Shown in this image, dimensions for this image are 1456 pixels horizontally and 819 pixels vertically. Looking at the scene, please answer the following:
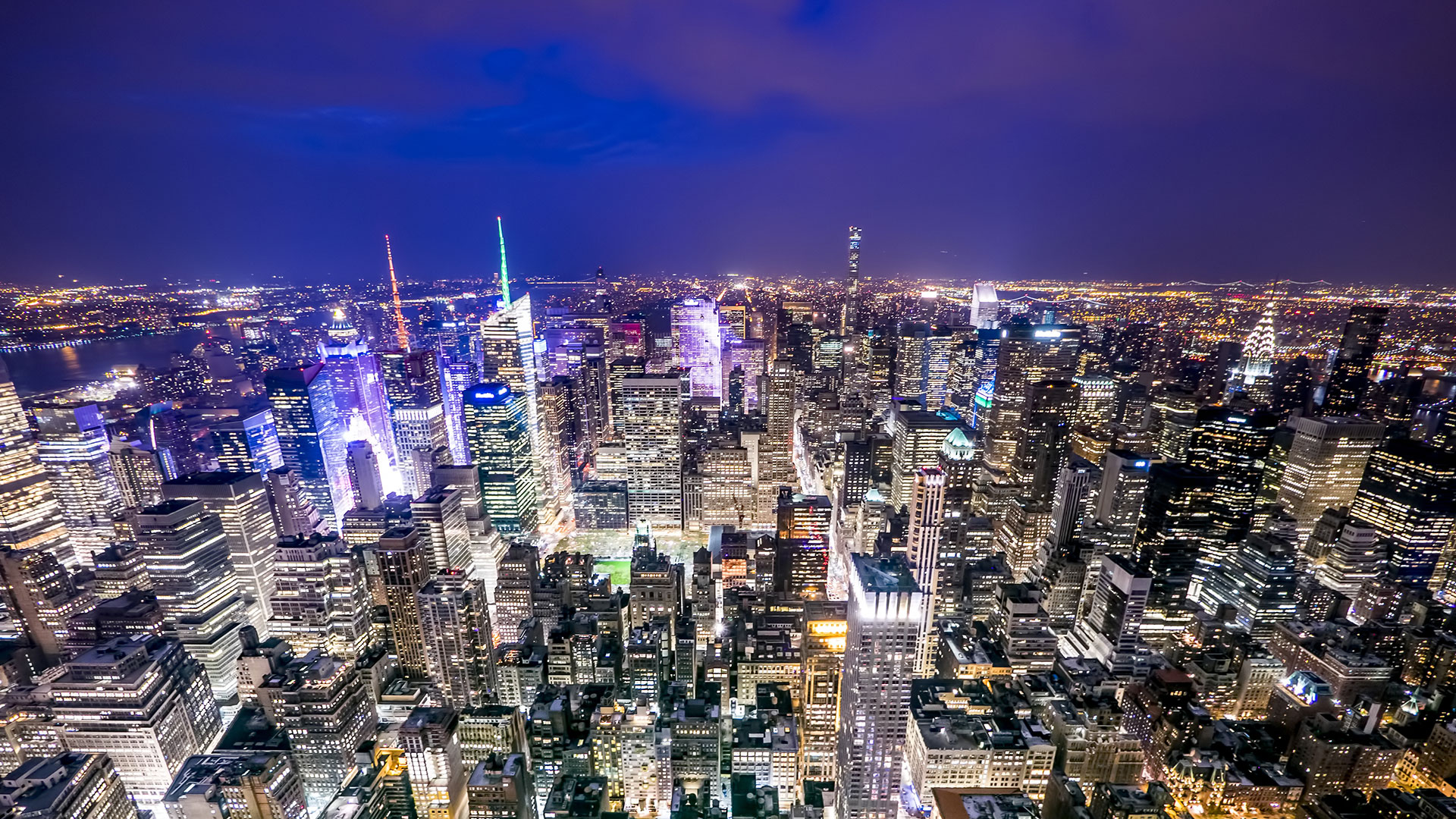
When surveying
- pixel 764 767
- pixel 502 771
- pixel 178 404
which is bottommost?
pixel 764 767

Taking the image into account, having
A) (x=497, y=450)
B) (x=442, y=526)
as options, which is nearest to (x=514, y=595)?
(x=442, y=526)

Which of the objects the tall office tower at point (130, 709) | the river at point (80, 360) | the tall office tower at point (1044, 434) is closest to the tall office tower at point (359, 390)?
the river at point (80, 360)

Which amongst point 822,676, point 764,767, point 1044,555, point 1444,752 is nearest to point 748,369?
point 1044,555

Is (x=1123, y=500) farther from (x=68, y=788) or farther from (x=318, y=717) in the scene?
(x=68, y=788)

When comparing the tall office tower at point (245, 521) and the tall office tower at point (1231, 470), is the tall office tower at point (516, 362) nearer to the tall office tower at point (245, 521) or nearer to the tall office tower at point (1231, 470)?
the tall office tower at point (245, 521)

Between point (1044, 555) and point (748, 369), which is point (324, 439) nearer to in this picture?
point (748, 369)

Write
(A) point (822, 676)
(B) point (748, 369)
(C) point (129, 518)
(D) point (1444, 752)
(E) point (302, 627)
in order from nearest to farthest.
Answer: (D) point (1444, 752)
(A) point (822, 676)
(E) point (302, 627)
(C) point (129, 518)
(B) point (748, 369)

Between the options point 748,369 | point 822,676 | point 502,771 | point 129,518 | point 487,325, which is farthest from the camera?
point 748,369
